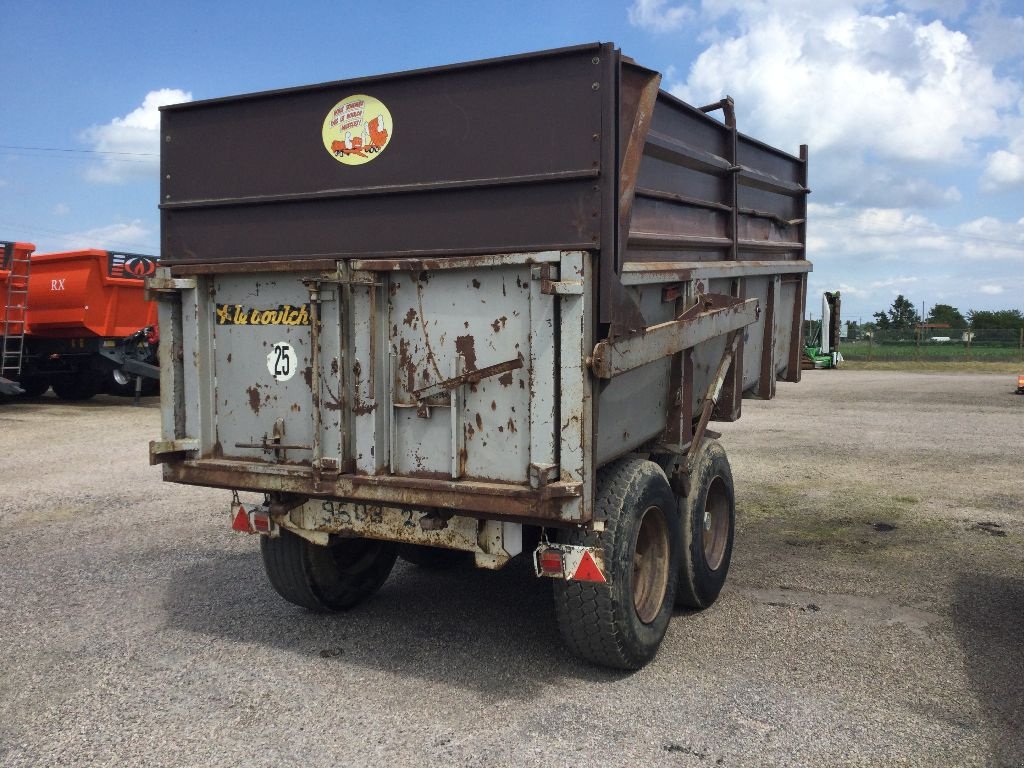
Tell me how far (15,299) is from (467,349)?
14377mm

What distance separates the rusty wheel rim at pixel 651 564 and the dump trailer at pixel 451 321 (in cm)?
1

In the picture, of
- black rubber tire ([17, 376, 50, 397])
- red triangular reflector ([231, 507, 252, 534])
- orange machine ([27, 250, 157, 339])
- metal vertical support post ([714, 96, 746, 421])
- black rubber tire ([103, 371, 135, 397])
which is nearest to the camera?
red triangular reflector ([231, 507, 252, 534])

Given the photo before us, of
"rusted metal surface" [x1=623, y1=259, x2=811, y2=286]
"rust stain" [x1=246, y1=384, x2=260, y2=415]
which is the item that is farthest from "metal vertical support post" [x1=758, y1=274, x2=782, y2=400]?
"rust stain" [x1=246, y1=384, x2=260, y2=415]

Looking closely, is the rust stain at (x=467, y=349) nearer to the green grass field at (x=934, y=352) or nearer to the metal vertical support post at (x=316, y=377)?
the metal vertical support post at (x=316, y=377)

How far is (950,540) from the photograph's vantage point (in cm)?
679

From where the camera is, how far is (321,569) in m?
4.90

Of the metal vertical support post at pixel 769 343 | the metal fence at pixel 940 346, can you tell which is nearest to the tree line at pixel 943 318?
the metal fence at pixel 940 346

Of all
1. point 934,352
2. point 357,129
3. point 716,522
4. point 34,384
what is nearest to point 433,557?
point 716,522

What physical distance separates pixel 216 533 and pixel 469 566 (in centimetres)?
230

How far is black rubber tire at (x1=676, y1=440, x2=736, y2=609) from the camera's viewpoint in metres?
5.01

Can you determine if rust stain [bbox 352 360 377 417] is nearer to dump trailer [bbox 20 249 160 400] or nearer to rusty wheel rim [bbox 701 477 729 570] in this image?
rusty wheel rim [bbox 701 477 729 570]

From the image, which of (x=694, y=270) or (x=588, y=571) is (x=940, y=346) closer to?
(x=694, y=270)

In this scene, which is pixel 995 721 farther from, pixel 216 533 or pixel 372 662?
pixel 216 533

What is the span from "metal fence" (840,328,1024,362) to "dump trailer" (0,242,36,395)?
94.8 ft
